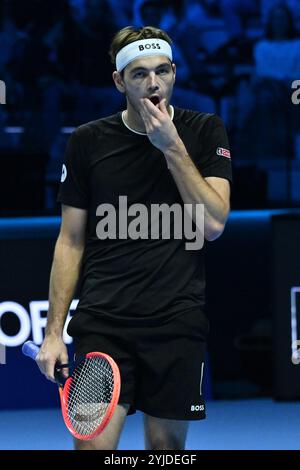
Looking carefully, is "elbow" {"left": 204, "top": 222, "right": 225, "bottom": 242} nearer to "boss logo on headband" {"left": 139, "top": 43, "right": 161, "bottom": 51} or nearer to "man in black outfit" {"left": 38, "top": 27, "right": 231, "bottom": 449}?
"man in black outfit" {"left": 38, "top": 27, "right": 231, "bottom": 449}

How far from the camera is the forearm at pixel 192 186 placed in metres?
3.44

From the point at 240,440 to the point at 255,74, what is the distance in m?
3.93

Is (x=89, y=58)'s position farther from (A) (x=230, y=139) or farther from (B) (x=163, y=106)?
(B) (x=163, y=106)

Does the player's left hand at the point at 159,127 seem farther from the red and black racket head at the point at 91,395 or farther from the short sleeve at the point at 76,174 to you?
the red and black racket head at the point at 91,395

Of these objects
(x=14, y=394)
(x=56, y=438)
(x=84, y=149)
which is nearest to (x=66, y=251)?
(x=84, y=149)

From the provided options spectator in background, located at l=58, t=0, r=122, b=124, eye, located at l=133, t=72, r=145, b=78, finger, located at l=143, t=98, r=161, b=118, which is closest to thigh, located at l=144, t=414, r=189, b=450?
finger, located at l=143, t=98, r=161, b=118

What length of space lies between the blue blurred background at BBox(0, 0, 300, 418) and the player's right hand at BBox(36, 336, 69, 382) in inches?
112

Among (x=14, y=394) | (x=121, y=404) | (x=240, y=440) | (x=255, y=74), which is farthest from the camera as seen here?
(x=255, y=74)

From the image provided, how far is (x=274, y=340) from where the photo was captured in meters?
6.64

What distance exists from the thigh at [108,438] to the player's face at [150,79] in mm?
1032

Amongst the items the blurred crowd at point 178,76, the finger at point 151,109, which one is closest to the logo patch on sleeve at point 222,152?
the finger at point 151,109

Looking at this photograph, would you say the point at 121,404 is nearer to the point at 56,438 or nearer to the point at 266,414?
the point at 56,438

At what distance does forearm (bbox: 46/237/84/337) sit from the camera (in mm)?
3676

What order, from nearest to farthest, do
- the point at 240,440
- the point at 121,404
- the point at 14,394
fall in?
the point at 121,404, the point at 240,440, the point at 14,394
